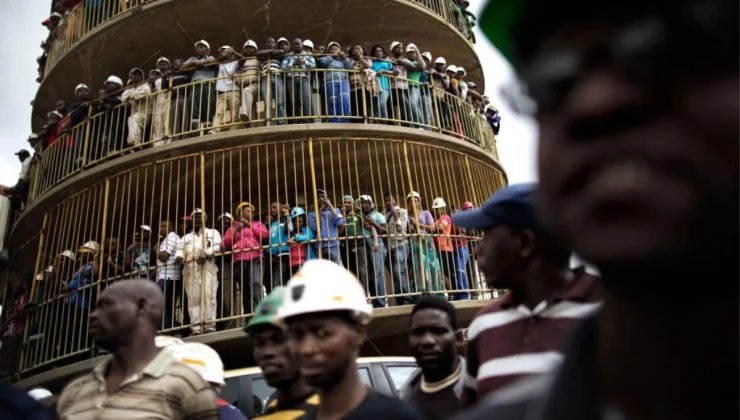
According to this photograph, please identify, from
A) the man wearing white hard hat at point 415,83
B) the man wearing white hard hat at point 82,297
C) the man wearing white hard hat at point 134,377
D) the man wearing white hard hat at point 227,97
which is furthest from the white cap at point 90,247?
the man wearing white hard hat at point 134,377

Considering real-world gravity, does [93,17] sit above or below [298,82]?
above

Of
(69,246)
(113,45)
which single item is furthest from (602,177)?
(113,45)

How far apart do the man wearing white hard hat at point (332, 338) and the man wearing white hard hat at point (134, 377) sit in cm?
70

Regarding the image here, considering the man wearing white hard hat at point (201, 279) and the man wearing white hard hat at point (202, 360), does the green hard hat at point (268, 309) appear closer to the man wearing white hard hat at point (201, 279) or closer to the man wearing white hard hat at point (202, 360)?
the man wearing white hard hat at point (202, 360)

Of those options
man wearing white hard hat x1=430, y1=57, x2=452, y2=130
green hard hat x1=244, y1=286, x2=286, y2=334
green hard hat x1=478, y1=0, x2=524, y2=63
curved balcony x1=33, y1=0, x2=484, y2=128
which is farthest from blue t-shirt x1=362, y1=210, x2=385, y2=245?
green hard hat x1=478, y1=0, x2=524, y2=63

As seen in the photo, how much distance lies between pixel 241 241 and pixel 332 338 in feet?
20.4

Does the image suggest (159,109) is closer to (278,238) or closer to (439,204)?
(278,238)

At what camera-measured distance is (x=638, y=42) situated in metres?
0.73

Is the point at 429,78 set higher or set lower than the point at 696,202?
higher

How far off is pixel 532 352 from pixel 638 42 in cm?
177

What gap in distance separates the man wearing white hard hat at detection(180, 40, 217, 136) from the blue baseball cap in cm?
782

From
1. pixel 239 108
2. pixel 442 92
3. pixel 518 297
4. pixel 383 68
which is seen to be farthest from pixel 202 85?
pixel 518 297

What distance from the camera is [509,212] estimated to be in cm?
264

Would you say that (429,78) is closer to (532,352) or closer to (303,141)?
(303,141)
